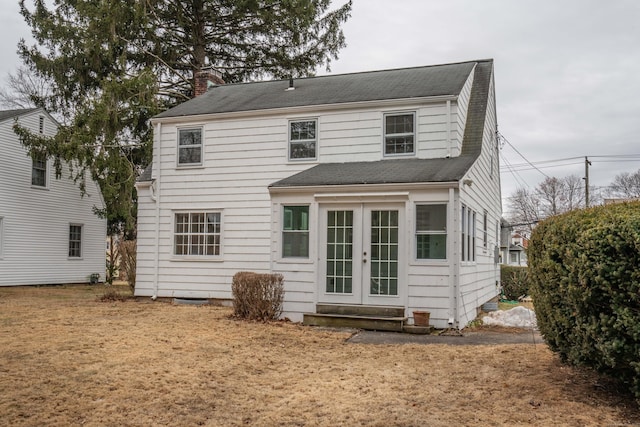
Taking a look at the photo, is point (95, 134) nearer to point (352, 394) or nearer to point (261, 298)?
point (261, 298)

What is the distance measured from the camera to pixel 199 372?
6.40 meters

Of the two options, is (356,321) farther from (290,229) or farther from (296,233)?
(290,229)

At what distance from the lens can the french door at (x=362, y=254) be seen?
10367mm

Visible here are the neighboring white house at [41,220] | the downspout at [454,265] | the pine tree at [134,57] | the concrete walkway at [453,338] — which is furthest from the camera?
the neighboring white house at [41,220]

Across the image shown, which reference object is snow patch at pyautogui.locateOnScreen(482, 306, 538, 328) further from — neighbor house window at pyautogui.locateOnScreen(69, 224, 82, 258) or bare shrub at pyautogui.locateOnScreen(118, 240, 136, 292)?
neighbor house window at pyautogui.locateOnScreen(69, 224, 82, 258)

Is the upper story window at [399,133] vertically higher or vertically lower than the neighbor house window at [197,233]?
higher

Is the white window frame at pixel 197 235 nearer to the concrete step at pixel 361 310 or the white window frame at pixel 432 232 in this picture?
the concrete step at pixel 361 310

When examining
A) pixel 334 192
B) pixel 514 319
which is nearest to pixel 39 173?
pixel 334 192

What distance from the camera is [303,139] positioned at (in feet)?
43.5

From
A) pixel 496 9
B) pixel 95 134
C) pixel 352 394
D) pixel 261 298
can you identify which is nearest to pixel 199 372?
pixel 352 394

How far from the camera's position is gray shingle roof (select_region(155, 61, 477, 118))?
12828mm

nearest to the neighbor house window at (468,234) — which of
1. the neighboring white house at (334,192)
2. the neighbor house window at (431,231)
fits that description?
the neighboring white house at (334,192)

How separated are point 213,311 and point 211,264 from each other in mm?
1922

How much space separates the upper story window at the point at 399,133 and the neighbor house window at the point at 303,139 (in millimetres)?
1798
